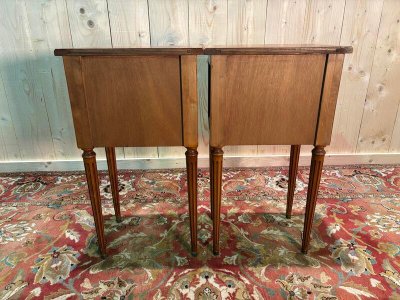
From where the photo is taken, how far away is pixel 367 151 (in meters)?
1.88

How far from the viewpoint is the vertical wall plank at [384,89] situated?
1586 mm

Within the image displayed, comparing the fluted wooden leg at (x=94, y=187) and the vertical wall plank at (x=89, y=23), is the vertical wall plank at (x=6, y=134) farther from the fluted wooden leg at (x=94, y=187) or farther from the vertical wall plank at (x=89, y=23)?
the fluted wooden leg at (x=94, y=187)

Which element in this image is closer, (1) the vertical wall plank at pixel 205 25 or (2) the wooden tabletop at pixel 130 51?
(2) the wooden tabletop at pixel 130 51

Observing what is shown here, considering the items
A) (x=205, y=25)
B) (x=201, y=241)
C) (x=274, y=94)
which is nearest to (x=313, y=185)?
(x=274, y=94)

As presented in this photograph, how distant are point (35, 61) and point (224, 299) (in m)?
1.46

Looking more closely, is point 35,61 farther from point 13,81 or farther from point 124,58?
point 124,58

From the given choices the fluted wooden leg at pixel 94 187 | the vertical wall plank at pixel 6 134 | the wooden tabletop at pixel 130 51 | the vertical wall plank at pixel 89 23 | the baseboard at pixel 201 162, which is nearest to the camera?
the wooden tabletop at pixel 130 51

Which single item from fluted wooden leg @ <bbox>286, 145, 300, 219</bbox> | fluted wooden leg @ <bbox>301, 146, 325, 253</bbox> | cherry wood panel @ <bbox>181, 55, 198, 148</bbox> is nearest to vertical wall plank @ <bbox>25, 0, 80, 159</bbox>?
cherry wood panel @ <bbox>181, 55, 198, 148</bbox>

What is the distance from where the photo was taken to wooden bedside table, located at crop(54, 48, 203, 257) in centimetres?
88

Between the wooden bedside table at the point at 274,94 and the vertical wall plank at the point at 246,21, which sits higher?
the vertical wall plank at the point at 246,21

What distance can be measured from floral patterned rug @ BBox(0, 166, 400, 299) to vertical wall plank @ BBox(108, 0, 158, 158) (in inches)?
29.4

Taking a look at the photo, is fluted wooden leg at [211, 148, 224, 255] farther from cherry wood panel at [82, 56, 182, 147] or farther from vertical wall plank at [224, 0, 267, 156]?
vertical wall plank at [224, 0, 267, 156]

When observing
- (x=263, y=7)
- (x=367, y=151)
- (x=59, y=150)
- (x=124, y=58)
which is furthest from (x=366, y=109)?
(x=59, y=150)

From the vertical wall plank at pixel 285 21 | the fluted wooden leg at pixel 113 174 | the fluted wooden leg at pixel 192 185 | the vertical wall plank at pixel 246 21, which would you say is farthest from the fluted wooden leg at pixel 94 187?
the vertical wall plank at pixel 285 21
